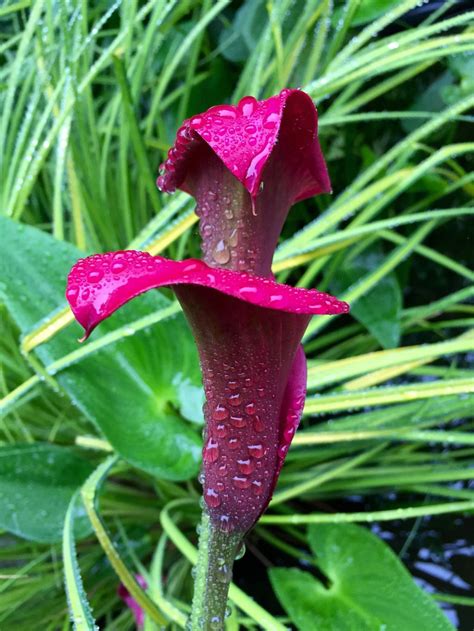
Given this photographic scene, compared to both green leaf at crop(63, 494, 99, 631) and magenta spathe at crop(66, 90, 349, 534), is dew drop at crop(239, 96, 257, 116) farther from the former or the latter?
green leaf at crop(63, 494, 99, 631)

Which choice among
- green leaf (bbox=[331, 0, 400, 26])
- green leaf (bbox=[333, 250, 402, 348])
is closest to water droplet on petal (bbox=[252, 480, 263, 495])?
green leaf (bbox=[333, 250, 402, 348])

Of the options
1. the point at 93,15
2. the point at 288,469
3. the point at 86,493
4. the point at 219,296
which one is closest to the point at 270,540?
the point at 288,469

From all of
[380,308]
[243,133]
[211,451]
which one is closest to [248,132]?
[243,133]

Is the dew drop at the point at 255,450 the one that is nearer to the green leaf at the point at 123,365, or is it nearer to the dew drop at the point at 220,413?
the dew drop at the point at 220,413

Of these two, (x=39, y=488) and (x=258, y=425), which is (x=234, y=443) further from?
(x=39, y=488)

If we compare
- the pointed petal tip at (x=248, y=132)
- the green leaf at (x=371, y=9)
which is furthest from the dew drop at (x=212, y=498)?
the green leaf at (x=371, y=9)
